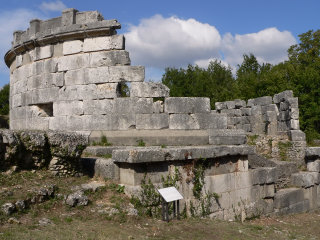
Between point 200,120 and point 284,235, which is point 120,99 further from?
point 284,235

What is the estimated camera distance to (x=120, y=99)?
8.63 meters

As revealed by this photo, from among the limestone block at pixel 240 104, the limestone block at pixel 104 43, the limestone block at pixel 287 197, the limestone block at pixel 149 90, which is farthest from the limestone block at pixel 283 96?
the limestone block at pixel 104 43

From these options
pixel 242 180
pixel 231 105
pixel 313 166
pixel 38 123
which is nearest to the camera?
pixel 242 180

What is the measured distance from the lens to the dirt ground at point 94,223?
4.67 metres

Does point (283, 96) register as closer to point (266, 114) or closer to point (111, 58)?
point (266, 114)

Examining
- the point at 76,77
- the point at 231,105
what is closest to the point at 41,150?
the point at 76,77

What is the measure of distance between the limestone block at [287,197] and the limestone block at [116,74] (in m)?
4.66

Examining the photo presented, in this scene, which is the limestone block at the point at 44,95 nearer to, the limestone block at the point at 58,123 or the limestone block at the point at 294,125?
the limestone block at the point at 58,123

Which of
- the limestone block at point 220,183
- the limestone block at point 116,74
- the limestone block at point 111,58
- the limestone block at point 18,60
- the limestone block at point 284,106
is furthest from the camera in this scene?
the limestone block at point 284,106

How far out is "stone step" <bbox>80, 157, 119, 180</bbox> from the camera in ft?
21.6

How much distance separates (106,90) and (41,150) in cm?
295

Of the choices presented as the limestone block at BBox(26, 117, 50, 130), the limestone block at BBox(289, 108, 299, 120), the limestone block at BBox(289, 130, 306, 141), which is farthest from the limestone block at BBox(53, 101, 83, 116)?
the limestone block at BBox(289, 108, 299, 120)

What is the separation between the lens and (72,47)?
9328 mm

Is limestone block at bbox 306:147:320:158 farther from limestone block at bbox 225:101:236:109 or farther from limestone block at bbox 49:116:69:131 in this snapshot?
limestone block at bbox 49:116:69:131
